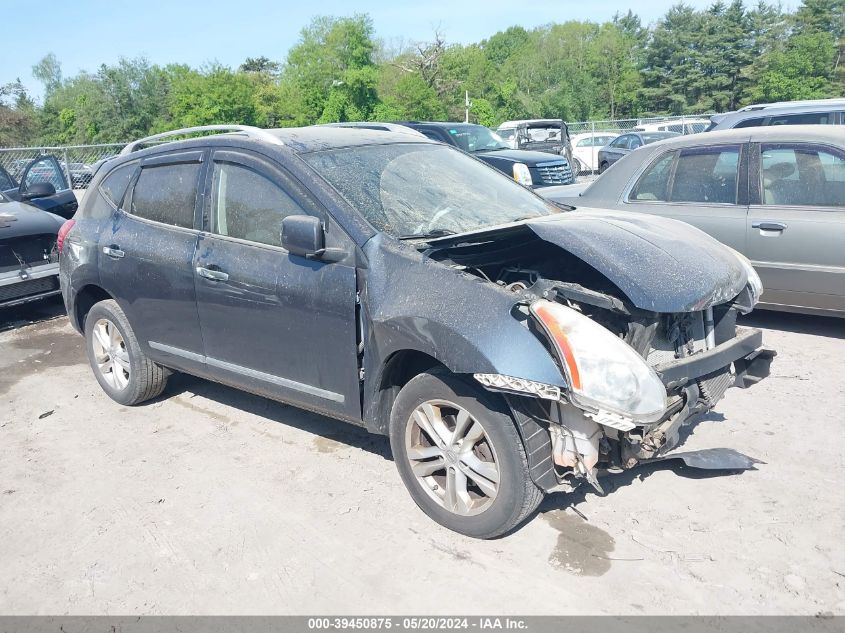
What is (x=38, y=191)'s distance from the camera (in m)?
8.32

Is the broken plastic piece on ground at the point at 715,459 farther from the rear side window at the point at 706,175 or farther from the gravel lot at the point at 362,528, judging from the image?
the rear side window at the point at 706,175

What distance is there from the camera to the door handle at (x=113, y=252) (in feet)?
16.1

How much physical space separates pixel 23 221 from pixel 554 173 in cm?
1036

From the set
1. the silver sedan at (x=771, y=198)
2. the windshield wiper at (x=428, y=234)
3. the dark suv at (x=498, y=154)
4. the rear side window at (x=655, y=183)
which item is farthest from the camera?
the dark suv at (x=498, y=154)

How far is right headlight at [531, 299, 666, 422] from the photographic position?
283cm

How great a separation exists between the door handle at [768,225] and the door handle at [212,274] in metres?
4.16

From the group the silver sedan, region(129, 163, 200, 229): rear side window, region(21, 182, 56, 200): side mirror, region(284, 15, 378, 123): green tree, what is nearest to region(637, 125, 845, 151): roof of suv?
the silver sedan

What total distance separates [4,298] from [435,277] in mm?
5905

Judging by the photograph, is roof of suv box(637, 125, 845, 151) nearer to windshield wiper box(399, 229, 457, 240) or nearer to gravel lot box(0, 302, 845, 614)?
gravel lot box(0, 302, 845, 614)

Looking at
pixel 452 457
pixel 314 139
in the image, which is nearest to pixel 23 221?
pixel 314 139

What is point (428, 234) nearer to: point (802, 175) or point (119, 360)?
point (119, 360)

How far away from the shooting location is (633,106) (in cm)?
6519

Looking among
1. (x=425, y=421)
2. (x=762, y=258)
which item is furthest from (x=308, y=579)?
(x=762, y=258)

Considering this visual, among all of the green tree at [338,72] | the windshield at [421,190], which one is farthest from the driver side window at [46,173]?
the green tree at [338,72]
